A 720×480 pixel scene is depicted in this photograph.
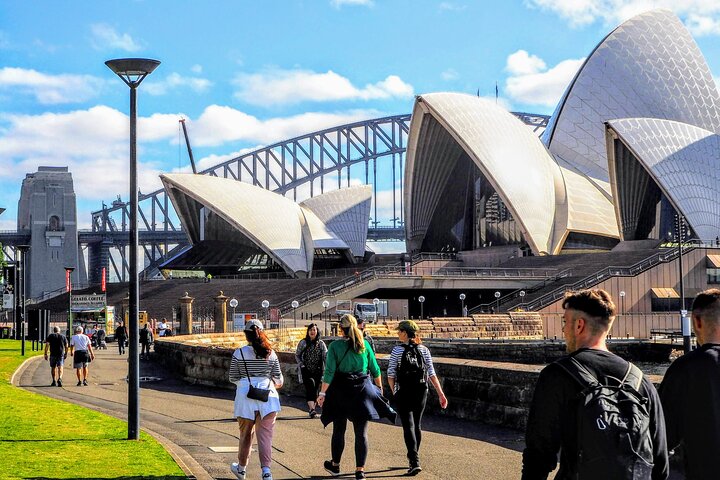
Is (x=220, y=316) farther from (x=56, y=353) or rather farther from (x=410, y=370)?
(x=410, y=370)

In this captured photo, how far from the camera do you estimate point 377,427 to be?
14125 millimetres

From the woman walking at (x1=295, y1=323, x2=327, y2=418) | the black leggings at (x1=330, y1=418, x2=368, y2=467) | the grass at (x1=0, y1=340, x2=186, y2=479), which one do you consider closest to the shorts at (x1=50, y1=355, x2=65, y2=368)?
the grass at (x1=0, y1=340, x2=186, y2=479)

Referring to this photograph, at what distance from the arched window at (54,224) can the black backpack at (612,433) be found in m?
115

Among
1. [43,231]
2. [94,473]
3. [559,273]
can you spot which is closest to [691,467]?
[94,473]

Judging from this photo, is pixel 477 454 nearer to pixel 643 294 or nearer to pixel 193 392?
pixel 193 392

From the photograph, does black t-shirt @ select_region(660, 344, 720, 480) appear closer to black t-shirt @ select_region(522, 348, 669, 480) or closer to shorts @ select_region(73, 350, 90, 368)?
black t-shirt @ select_region(522, 348, 669, 480)

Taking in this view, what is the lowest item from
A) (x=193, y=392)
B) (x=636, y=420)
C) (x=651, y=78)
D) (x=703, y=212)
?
(x=193, y=392)

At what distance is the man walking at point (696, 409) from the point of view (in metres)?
4.92

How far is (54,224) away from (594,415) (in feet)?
379

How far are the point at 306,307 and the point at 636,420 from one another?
1984 inches

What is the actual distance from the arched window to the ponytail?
108m

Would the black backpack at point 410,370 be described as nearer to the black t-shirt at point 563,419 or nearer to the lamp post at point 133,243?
the lamp post at point 133,243

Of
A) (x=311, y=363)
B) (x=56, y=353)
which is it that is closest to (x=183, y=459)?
(x=311, y=363)

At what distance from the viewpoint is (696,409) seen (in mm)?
5000
